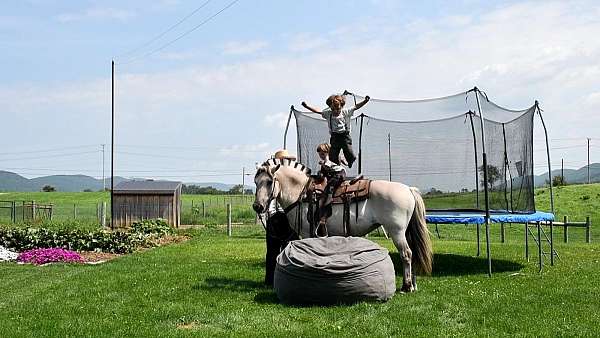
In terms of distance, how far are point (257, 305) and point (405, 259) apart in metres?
2.15

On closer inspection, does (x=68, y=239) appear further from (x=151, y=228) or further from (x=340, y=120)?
(x=340, y=120)

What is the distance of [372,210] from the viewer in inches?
365

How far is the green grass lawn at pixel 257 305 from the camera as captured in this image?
675cm

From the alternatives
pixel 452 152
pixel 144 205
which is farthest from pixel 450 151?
pixel 144 205

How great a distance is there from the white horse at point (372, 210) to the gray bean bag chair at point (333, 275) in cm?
83

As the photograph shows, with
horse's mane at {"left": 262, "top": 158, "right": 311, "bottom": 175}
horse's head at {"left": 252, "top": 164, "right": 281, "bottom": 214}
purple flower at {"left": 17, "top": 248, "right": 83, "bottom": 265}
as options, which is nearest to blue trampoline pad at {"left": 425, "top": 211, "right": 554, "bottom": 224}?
horse's mane at {"left": 262, "top": 158, "right": 311, "bottom": 175}

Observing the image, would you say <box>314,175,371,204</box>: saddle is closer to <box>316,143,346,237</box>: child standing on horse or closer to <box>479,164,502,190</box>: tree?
<box>316,143,346,237</box>: child standing on horse

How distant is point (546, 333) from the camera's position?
21.1 feet

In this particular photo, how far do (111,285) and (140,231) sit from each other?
436 inches

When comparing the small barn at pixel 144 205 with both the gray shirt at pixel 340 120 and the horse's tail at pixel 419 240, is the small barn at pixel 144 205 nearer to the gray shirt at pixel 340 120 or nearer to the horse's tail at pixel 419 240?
the gray shirt at pixel 340 120

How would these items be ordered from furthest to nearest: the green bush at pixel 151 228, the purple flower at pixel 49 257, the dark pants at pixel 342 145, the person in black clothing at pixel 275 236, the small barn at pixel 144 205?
1. the small barn at pixel 144 205
2. the green bush at pixel 151 228
3. the purple flower at pixel 49 257
4. the person in black clothing at pixel 275 236
5. the dark pants at pixel 342 145

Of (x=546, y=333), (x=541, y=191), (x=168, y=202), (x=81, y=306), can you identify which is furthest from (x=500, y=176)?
(x=541, y=191)

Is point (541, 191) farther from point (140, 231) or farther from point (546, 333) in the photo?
point (546, 333)

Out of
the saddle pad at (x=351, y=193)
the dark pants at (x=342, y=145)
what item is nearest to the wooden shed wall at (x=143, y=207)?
the dark pants at (x=342, y=145)
